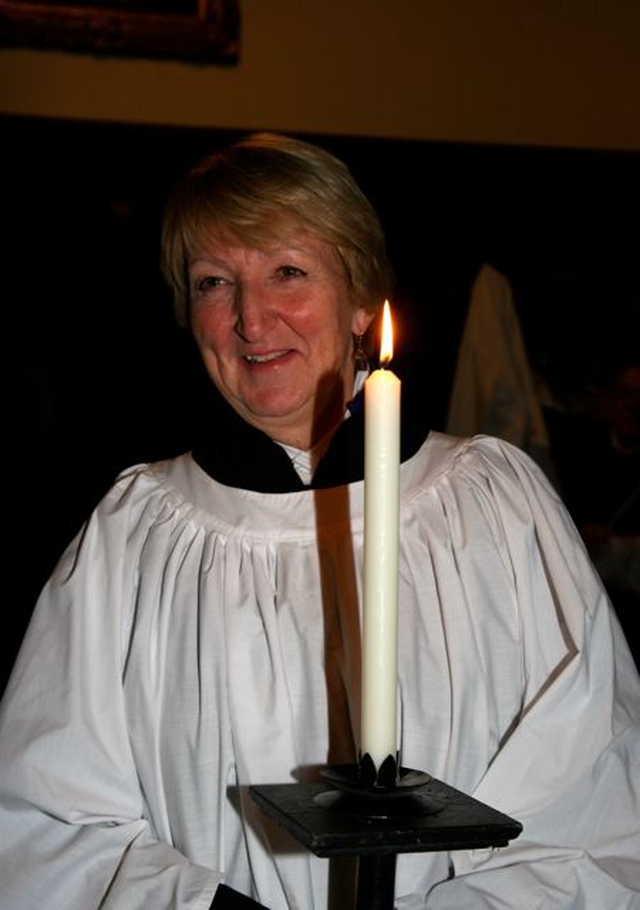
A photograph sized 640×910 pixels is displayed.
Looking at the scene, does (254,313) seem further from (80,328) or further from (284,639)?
(80,328)

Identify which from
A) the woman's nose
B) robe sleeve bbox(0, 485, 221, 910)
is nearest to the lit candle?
robe sleeve bbox(0, 485, 221, 910)

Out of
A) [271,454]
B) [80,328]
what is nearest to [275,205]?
[271,454]

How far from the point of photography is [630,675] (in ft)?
6.13

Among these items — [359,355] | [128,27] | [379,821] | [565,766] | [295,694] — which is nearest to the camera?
[379,821]

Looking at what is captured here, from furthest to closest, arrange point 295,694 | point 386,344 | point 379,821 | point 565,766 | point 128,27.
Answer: point 128,27, point 295,694, point 565,766, point 386,344, point 379,821

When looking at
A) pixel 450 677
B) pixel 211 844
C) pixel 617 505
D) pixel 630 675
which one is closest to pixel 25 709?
pixel 211 844

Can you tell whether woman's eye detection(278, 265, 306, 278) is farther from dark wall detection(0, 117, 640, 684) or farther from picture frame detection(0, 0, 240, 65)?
picture frame detection(0, 0, 240, 65)

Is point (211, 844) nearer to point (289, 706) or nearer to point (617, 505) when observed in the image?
point (289, 706)

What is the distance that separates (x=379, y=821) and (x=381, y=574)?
0.19 m

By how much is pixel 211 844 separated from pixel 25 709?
0.27 metres

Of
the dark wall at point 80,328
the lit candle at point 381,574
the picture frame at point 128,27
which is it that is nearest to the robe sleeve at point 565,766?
the lit candle at point 381,574

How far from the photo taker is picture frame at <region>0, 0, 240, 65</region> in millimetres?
3867

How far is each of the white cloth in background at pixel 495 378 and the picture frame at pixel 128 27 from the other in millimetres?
955

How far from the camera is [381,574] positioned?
48.2 inches
